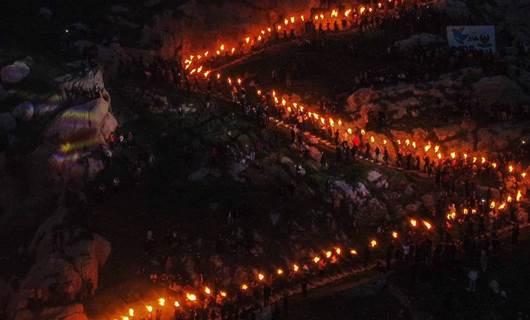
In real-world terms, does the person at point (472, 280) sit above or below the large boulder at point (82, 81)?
below

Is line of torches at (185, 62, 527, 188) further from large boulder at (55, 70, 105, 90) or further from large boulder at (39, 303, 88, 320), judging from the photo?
large boulder at (39, 303, 88, 320)

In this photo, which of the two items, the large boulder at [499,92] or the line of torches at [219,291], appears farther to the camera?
the large boulder at [499,92]

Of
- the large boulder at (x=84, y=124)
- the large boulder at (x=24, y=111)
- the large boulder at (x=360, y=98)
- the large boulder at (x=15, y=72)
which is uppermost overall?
the large boulder at (x=15, y=72)

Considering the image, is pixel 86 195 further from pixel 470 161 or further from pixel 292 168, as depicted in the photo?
pixel 470 161

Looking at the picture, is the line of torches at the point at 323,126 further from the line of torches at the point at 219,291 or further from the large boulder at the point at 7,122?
the large boulder at the point at 7,122

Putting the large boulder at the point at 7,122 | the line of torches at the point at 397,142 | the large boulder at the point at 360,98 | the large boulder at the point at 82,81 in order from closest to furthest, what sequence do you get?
the large boulder at the point at 7,122 → the large boulder at the point at 82,81 → the line of torches at the point at 397,142 → the large boulder at the point at 360,98

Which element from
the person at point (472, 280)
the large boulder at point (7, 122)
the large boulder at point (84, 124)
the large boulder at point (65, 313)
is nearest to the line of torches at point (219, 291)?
the large boulder at point (65, 313)

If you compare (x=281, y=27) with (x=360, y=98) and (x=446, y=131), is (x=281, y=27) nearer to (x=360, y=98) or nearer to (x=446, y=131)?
(x=360, y=98)

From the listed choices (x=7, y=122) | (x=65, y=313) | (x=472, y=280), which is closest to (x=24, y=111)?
(x=7, y=122)
